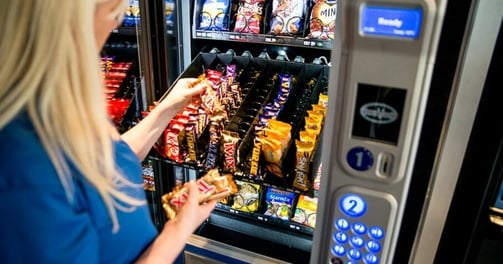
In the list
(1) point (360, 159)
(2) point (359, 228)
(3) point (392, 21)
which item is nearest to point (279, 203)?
(2) point (359, 228)

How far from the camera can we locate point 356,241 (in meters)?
0.91

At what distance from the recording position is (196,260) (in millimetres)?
1556

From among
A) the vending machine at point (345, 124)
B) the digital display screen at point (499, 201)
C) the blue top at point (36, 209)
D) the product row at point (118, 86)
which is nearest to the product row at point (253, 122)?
the vending machine at point (345, 124)

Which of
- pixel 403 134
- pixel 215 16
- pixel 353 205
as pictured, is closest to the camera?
pixel 403 134

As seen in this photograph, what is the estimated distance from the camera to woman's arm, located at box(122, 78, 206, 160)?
125 centimetres

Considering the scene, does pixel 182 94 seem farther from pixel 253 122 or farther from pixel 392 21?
pixel 392 21

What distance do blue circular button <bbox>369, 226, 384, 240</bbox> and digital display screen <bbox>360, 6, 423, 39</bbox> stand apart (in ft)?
1.41

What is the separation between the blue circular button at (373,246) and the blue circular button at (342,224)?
0.06m

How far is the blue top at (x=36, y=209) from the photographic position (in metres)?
0.65

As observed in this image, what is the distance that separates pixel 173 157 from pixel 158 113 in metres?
0.22

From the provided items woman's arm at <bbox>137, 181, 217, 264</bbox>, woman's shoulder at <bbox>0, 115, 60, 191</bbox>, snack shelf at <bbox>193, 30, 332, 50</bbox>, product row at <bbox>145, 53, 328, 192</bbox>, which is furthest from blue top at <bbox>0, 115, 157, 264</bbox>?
snack shelf at <bbox>193, 30, 332, 50</bbox>

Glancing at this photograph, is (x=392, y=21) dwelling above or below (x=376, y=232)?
above

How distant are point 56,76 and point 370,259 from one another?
761 millimetres

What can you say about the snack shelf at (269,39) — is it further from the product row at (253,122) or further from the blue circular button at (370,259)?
the blue circular button at (370,259)
